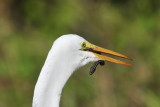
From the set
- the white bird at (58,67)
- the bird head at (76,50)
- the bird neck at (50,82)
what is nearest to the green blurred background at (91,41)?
the bird head at (76,50)

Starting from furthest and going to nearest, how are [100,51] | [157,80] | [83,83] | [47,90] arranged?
1. [157,80]
2. [83,83]
3. [100,51]
4. [47,90]

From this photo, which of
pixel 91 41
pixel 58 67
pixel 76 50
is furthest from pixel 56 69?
pixel 91 41

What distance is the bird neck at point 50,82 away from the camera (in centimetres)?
376

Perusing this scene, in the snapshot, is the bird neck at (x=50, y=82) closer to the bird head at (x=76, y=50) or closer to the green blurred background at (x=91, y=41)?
the bird head at (x=76, y=50)

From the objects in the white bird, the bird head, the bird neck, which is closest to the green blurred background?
the bird head

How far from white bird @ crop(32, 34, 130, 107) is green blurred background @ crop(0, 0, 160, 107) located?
313cm

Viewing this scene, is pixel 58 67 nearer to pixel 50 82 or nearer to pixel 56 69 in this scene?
pixel 56 69

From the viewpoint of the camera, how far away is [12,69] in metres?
7.53

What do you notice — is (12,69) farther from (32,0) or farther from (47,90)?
(47,90)

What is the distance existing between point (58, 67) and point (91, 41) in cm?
359

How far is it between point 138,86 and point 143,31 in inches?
36.6

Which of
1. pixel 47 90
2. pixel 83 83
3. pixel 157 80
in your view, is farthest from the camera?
pixel 157 80

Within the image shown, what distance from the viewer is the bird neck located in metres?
3.76

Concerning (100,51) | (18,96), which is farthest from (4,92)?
(100,51)
